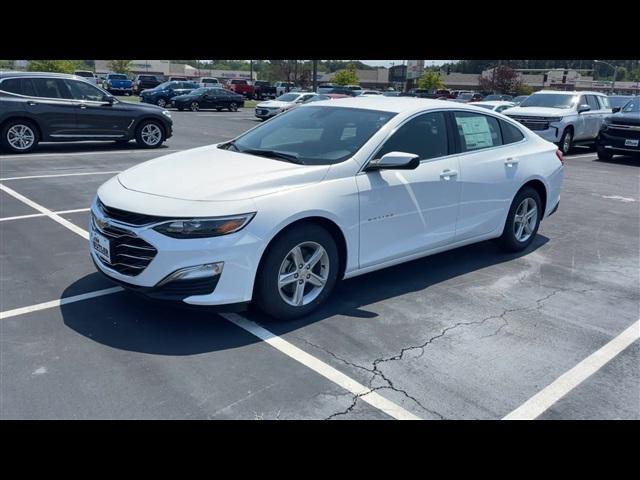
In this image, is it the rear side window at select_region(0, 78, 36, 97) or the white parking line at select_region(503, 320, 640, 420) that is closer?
the white parking line at select_region(503, 320, 640, 420)

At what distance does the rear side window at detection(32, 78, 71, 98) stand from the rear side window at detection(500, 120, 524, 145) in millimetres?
10578

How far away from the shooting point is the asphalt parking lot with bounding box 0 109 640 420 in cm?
332

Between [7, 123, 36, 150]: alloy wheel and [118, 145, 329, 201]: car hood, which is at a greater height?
[118, 145, 329, 201]: car hood

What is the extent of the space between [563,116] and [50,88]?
1327cm

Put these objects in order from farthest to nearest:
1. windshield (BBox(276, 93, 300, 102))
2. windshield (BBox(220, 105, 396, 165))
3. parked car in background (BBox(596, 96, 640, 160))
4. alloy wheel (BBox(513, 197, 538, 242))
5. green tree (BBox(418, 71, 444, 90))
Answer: green tree (BBox(418, 71, 444, 90))
windshield (BBox(276, 93, 300, 102))
parked car in background (BBox(596, 96, 640, 160))
alloy wheel (BBox(513, 197, 538, 242))
windshield (BBox(220, 105, 396, 165))

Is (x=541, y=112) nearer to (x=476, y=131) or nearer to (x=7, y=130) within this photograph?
(x=476, y=131)

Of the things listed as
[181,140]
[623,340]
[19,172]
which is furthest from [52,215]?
[181,140]

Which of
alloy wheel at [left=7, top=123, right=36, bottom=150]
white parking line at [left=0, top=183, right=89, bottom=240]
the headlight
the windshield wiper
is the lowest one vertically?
white parking line at [left=0, top=183, right=89, bottom=240]

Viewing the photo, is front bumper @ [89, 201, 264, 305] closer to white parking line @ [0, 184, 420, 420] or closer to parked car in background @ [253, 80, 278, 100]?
white parking line @ [0, 184, 420, 420]

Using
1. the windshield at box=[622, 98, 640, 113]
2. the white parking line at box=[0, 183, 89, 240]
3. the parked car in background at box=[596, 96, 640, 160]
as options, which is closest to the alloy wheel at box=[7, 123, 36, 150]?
the white parking line at box=[0, 183, 89, 240]

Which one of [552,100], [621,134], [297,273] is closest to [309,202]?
[297,273]

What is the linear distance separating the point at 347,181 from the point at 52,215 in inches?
179

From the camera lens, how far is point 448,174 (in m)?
5.32
